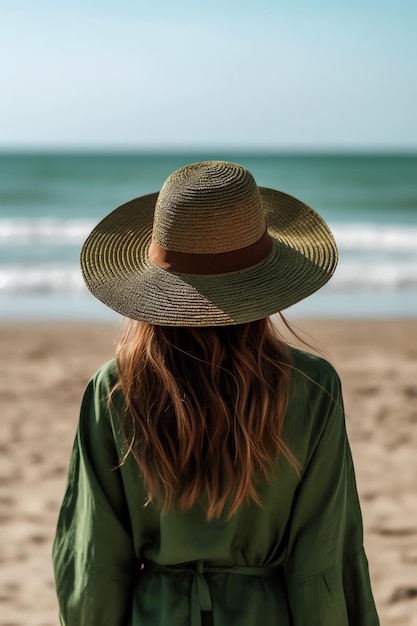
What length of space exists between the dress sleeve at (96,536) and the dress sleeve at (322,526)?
34 centimetres

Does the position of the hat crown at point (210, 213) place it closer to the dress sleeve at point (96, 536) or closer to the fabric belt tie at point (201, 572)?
the dress sleeve at point (96, 536)

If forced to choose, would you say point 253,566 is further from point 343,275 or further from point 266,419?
point 343,275

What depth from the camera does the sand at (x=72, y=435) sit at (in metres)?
3.43

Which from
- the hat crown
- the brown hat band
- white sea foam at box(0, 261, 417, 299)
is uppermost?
white sea foam at box(0, 261, 417, 299)

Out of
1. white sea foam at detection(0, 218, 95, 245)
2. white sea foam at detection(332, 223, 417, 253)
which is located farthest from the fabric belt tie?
white sea foam at detection(0, 218, 95, 245)

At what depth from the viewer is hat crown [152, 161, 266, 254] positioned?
1.50 m

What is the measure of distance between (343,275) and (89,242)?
Answer: 27.1ft

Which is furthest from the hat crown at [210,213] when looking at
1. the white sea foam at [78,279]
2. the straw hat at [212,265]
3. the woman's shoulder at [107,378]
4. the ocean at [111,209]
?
the white sea foam at [78,279]

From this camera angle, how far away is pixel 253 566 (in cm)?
163

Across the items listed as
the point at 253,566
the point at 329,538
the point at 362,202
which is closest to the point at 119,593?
the point at 253,566

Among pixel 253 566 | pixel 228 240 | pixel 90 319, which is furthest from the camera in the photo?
pixel 90 319

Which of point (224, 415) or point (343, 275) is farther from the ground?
point (343, 275)

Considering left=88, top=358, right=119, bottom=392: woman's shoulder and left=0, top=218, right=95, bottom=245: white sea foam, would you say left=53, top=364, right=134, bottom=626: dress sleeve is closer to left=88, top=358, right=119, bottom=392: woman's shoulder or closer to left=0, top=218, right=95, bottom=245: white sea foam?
left=88, top=358, right=119, bottom=392: woman's shoulder

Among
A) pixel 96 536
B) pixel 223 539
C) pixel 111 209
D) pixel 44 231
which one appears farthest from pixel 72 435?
pixel 111 209
